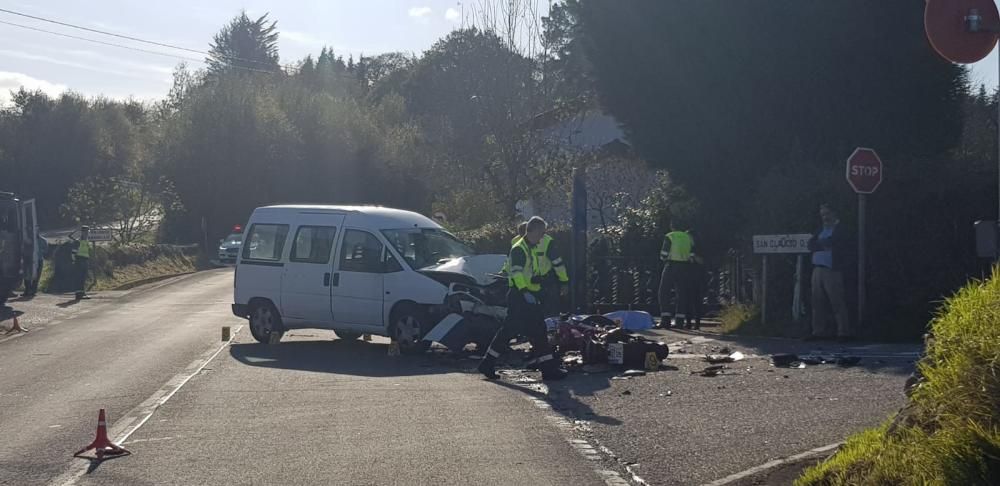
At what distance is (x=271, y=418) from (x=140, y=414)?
4.24 ft

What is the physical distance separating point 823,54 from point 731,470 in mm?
13713

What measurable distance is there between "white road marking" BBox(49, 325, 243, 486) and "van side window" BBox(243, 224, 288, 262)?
8.05 feet

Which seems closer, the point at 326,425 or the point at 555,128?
the point at 326,425

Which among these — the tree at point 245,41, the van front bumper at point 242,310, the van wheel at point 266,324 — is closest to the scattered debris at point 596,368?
the van wheel at point 266,324

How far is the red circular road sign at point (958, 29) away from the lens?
8109 mm

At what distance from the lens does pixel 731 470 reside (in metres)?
8.23

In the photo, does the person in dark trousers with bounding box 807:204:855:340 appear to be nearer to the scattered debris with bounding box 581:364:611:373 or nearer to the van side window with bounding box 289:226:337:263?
the scattered debris with bounding box 581:364:611:373

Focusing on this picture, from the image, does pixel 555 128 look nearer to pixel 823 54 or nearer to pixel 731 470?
pixel 823 54

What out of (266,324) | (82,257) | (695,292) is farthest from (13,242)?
(695,292)

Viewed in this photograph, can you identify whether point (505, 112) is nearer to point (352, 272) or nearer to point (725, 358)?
point (352, 272)

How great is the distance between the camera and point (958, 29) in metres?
8.17

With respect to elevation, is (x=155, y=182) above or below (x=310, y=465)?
above

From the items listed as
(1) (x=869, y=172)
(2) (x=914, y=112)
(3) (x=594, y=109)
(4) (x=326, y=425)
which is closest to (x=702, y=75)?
(2) (x=914, y=112)

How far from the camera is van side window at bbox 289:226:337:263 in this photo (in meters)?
17.8
